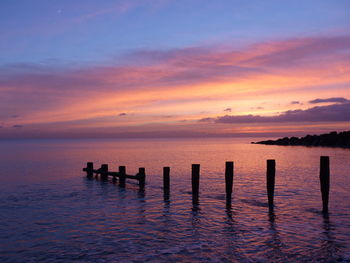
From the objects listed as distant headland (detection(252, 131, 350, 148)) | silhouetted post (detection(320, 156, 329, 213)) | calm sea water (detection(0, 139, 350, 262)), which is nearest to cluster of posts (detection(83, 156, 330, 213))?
silhouetted post (detection(320, 156, 329, 213))

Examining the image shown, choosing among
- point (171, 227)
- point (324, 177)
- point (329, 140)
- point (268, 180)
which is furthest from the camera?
point (329, 140)

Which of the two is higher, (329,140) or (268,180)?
(268,180)

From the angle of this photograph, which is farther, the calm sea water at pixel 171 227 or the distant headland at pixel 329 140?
the distant headland at pixel 329 140

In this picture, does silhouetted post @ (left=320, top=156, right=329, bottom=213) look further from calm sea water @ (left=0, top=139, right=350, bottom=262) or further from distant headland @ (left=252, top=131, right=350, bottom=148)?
distant headland @ (left=252, top=131, right=350, bottom=148)

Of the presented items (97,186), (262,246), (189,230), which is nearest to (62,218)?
(189,230)

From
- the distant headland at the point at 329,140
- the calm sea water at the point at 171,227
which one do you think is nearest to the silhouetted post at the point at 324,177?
the calm sea water at the point at 171,227

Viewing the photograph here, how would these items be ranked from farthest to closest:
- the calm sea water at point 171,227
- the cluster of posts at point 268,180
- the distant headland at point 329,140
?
the distant headland at point 329,140, the cluster of posts at point 268,180, the calm sea water at point 171,227

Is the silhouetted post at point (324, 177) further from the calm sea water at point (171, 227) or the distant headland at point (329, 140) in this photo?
the distant headland at point (329, 140)

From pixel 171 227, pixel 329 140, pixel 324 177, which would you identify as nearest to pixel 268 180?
pixel 324 177

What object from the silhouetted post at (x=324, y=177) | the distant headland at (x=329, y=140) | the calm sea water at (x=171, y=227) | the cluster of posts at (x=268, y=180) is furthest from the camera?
the distant headland at (x=329, y=140)

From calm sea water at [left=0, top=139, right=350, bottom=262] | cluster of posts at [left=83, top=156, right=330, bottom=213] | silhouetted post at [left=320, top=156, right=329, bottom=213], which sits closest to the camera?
calm sea water at [left=0, top=139, right=350, bottom=262]

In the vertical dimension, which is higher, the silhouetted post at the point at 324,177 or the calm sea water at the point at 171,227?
the silhouetted post at the point at 324,177

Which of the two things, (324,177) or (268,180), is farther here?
(268,180)

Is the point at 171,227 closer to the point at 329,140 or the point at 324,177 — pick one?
the point at 324,177
